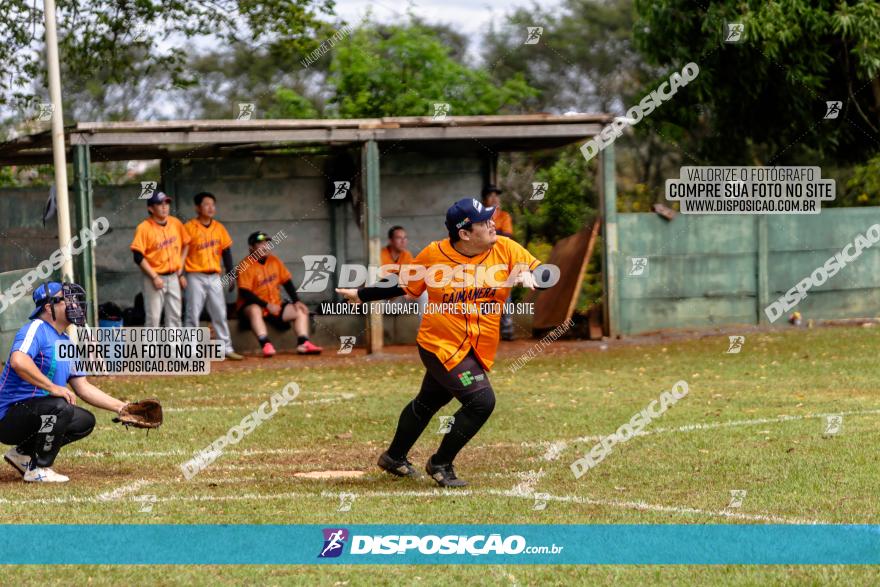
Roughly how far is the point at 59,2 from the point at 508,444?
13903 mm

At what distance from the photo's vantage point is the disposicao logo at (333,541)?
275 inches

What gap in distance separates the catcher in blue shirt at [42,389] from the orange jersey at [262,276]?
919 centimetres

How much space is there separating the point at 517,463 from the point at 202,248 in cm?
879

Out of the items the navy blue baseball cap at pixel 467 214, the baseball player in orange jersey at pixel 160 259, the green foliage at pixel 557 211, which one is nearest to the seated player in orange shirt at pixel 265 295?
the baseball player in orange jersey at pixel 160 259

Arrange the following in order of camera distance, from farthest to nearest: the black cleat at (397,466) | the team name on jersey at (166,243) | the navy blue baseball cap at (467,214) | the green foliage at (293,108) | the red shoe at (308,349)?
the green foliage at (293,108) → the red shoe at (308,349) → the team name on jersey at (166,243) → the black cleat at (397,466) → the navy blue baseball cap at (467,214)

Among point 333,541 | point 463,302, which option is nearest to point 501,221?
point 463,302

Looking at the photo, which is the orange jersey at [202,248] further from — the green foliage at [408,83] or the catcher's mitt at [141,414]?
the green foliage at [408,83]

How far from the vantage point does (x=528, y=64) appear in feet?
147

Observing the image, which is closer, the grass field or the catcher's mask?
the grass field

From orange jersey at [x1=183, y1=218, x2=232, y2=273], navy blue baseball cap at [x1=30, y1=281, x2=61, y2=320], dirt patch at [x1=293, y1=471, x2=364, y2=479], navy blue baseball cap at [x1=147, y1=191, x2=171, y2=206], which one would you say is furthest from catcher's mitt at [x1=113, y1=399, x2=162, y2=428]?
orange jersey at [x1=183, y1=218, x2=232, y2=273]

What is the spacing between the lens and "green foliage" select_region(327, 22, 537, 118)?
25.8 metres

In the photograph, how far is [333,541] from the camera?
7172mm

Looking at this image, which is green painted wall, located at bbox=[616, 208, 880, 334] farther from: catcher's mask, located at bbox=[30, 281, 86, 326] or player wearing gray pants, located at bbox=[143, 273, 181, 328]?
catcher's mask, located at bbox=[30, 281, 86, 326]

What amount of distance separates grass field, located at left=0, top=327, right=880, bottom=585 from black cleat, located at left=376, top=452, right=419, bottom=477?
2.9 inches
